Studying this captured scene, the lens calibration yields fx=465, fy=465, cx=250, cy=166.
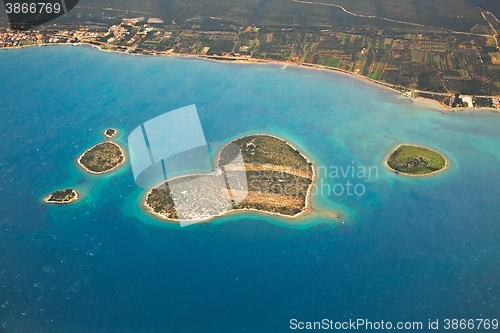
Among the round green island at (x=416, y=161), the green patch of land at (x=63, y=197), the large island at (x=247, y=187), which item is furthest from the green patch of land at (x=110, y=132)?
the round green island at (x=416, y=161)

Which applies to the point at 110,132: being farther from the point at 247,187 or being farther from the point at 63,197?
the point at 247,187

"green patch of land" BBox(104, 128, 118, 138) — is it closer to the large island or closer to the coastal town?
the large island

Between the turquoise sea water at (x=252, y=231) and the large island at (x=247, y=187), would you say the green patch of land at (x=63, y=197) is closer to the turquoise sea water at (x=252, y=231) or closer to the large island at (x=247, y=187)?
the turquoise sea water at (x=252, y=231)

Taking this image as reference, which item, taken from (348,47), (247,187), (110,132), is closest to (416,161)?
(247,187)

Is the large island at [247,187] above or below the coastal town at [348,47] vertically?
below

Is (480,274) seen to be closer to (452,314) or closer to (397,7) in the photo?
(452,314)

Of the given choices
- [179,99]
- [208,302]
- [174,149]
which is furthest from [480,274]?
[179,99]
